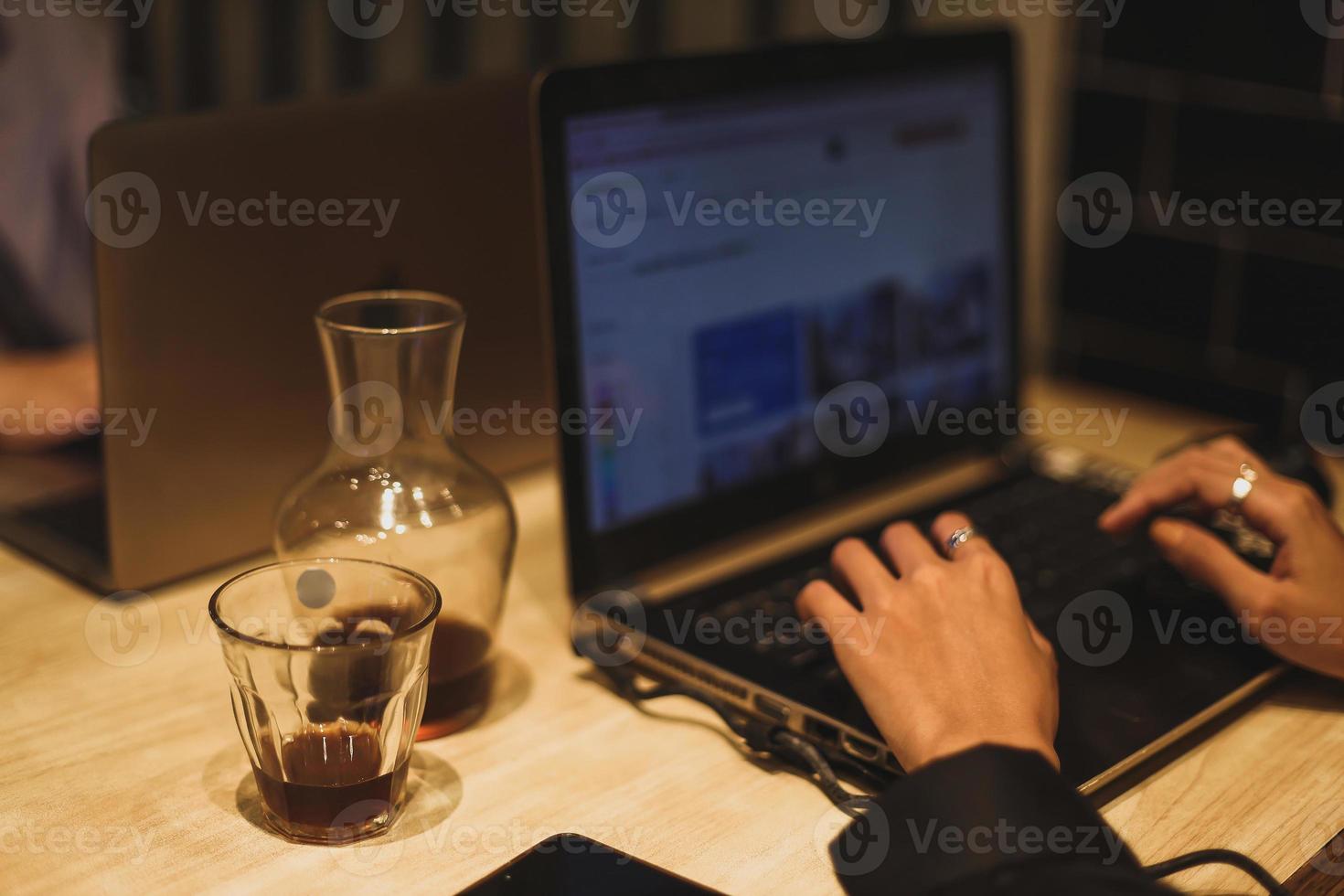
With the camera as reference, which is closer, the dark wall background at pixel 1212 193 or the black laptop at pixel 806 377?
the black laptop at pixel 806 377

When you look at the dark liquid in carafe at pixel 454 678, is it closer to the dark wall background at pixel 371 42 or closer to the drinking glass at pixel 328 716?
the drinking glass at pixel 328 716

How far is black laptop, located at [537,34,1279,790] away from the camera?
86 cm

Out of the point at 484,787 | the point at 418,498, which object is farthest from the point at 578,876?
the point at 418,498

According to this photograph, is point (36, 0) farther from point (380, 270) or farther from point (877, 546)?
point (877, 546)

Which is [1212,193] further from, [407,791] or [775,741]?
[407,791]

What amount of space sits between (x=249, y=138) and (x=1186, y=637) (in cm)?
72

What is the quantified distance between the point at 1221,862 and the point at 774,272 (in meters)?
0.52

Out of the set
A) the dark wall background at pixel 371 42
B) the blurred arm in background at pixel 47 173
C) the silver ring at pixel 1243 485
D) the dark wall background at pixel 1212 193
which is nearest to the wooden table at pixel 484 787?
the silver ring at pixel 1243 485

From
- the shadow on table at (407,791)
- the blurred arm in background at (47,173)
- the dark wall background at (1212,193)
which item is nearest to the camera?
the shadow on table at (407,791)

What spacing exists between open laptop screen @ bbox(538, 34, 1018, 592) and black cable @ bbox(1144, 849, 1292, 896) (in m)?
0.41

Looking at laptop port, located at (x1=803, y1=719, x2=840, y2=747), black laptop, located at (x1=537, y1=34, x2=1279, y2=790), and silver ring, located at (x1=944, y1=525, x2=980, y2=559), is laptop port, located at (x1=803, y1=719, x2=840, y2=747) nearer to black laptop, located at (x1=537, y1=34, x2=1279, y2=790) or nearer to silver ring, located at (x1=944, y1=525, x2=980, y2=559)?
black laptop, located at (x1=537, y1=34, x2=1279, y2=790)

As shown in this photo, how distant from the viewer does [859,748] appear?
30.0 inches

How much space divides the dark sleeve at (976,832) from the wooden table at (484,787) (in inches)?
1.5

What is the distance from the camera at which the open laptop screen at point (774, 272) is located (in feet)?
Result: 3.00
